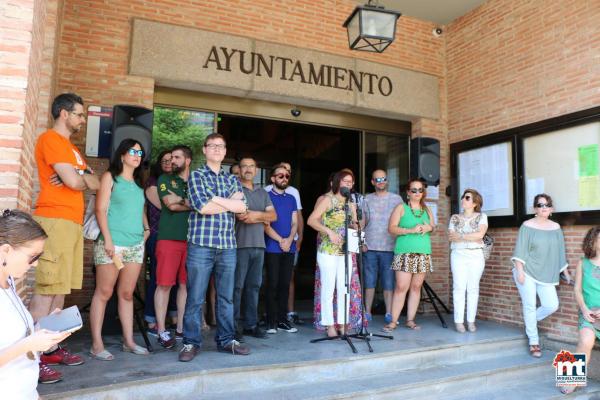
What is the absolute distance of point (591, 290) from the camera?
13.9ft

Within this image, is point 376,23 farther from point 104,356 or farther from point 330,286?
point 104,356

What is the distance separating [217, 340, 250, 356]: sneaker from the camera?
3840 millimetres

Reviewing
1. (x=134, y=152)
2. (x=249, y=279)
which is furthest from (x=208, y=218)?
(x=249, y=279)

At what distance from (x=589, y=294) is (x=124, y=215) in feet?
13.8

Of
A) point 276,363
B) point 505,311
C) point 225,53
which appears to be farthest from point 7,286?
point 505,311

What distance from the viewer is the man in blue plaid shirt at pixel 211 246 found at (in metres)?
3.67

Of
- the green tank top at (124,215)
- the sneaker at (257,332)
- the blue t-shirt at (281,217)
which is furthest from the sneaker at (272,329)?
the green tank top at (124,215)

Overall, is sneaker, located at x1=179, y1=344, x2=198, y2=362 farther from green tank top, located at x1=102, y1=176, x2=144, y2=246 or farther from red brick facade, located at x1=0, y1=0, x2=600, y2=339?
red brick facade, located at x1=0, y1=0, x2=600, y2=339

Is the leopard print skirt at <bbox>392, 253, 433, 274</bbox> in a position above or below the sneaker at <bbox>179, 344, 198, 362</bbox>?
above

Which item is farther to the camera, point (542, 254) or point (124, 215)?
point (542, 254)

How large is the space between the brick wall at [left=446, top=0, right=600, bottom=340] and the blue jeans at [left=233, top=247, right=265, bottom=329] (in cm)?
344

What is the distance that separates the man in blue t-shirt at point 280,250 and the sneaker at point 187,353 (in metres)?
1.27

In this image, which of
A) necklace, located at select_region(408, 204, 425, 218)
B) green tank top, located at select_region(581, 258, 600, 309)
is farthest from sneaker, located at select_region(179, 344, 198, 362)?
green tank top, located at select_region(581, 258, 600, 309)

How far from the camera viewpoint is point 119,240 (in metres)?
3.61
